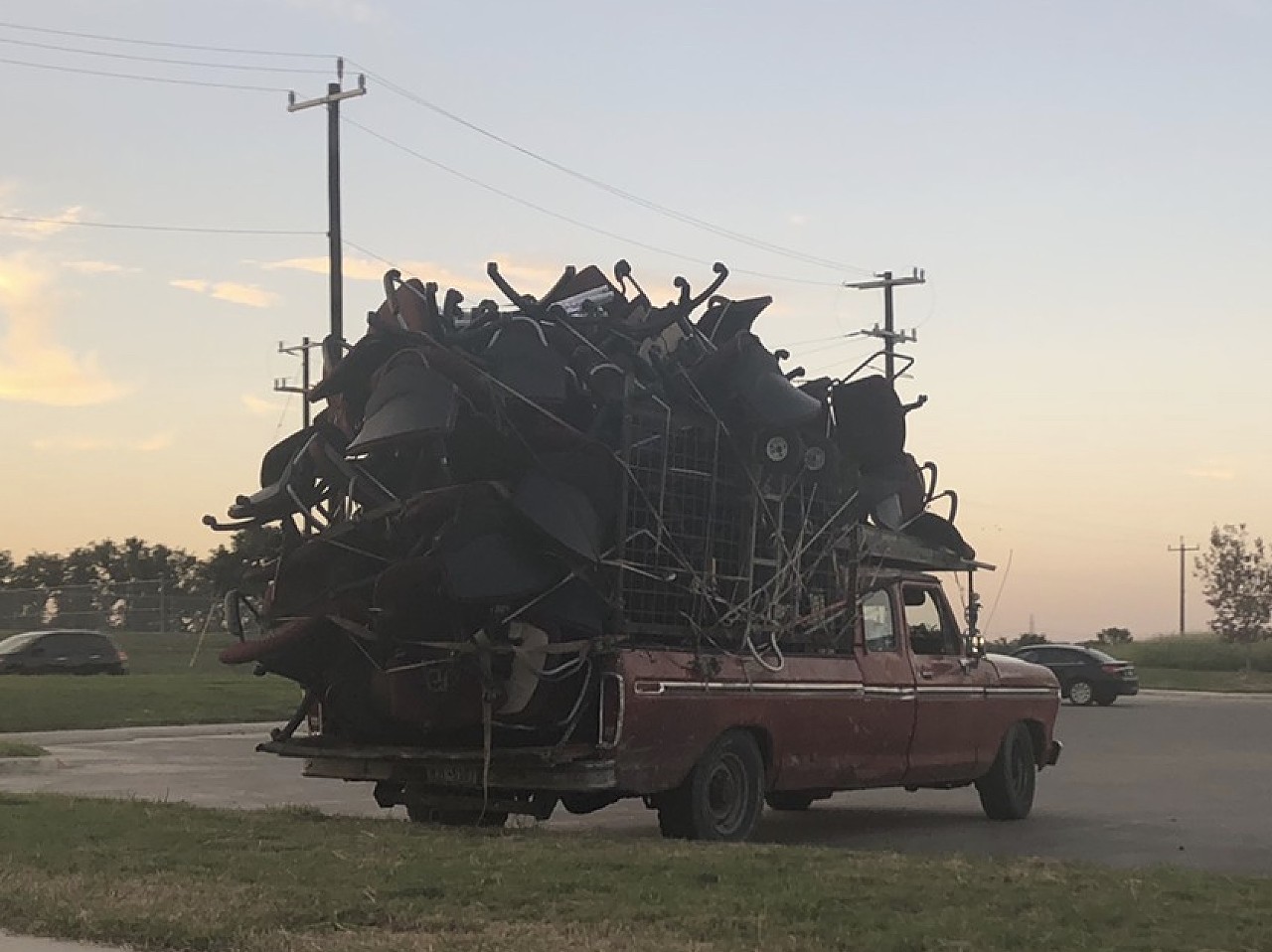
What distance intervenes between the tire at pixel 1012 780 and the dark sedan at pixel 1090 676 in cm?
2539

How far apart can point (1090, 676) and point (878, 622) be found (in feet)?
93.3

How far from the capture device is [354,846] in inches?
371

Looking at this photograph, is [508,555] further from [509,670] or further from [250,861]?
[250,861]

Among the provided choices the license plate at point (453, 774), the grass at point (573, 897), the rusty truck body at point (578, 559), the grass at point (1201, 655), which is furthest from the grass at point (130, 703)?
the grass at point (1201, 655)

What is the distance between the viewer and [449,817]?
37.8 feet

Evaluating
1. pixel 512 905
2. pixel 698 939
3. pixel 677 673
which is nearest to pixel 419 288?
pixel 677 673

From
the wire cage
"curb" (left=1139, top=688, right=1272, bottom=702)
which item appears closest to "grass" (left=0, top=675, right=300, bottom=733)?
the wire cage

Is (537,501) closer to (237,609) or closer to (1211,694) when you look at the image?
(237,609)

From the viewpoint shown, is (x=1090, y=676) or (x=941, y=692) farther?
(x=1090, y=676)

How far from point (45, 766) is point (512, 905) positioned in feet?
40.0

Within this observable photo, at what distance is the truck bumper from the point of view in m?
9.83

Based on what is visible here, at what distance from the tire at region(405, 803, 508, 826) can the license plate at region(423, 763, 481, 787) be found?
28.6 inches

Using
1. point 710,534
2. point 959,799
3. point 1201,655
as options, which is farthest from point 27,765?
point 1201,655

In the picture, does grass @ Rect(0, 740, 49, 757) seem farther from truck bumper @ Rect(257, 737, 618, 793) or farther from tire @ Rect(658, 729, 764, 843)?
tire @ Rect(658, 729, 764, 843)
